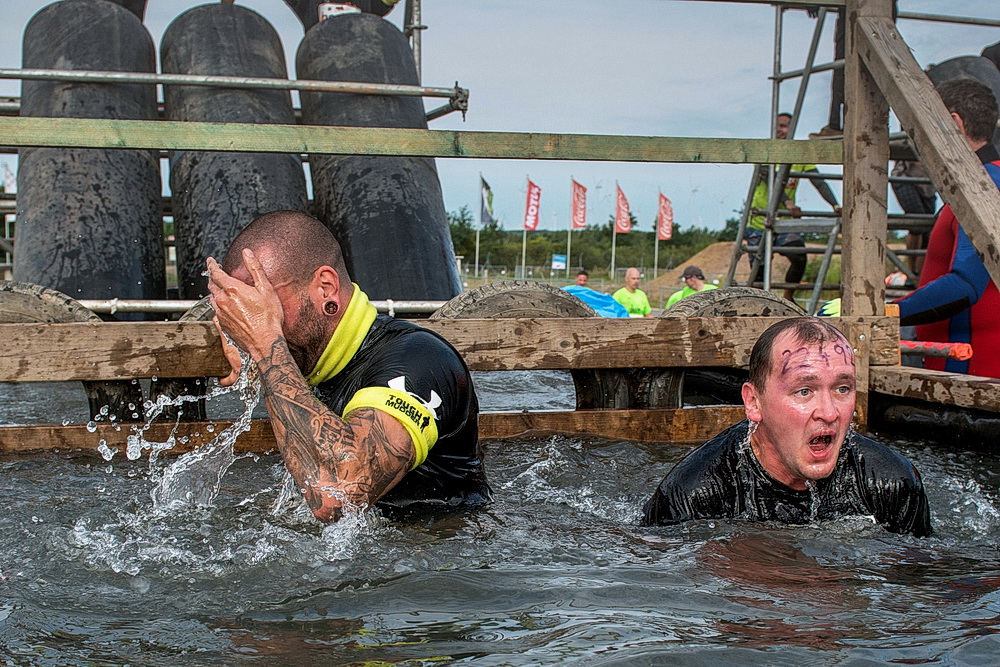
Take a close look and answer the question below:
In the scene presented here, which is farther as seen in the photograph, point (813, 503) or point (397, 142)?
point (397, 142)

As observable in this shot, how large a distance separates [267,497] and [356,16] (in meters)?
5.78

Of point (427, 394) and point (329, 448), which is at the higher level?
point (427, 394)

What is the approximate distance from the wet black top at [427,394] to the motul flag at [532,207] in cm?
5818

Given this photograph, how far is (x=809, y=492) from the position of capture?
139 inches

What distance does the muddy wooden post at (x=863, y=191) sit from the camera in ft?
18.3

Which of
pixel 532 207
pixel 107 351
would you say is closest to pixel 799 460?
pixel 107 351

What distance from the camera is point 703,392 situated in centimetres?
750

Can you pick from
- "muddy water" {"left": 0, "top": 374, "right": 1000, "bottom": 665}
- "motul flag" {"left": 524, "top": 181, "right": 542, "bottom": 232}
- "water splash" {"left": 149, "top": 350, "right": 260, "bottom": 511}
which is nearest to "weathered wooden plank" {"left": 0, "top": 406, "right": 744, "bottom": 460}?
"water splash" {"left": 149, "top": 350, "right": 260, "bottom": 511}

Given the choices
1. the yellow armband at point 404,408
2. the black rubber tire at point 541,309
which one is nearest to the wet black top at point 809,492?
the yellow armband at point 404,408

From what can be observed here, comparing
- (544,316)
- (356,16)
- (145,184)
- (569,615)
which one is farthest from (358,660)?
(356,16)

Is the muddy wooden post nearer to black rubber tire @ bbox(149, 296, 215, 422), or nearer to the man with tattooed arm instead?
the man with tattooed arm

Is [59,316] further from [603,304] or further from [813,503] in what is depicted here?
[603,304]

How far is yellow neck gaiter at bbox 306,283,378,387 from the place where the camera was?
3451mm

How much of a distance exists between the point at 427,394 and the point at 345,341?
1.33 feet
